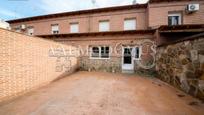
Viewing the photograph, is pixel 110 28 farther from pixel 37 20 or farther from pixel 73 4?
pixel 37 20

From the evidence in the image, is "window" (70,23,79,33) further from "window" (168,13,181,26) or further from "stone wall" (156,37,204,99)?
"stone wall" (156,37,204,99)

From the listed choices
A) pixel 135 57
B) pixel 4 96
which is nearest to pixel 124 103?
pixel 4 96

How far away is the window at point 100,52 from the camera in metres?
11.3

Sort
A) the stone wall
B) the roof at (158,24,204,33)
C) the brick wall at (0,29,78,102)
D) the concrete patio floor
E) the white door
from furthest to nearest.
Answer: the white door → the roof at (158,24,204,33) → the brick wall at (0,29,78,102) → the stone wall → the concrete patio floor

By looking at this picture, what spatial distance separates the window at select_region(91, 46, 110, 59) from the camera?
11.3m

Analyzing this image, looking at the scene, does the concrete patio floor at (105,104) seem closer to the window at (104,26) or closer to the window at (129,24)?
the window at (129,24)

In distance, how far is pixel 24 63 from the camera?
217 inches

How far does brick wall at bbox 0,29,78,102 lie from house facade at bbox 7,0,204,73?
4.10 metres

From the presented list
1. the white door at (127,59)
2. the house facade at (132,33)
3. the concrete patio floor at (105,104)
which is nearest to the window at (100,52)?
the house facade at (132,33)

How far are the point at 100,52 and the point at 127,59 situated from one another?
91.4 inches

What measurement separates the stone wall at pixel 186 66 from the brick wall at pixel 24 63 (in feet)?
20.4

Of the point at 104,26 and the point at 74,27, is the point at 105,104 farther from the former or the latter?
the point at 74,27

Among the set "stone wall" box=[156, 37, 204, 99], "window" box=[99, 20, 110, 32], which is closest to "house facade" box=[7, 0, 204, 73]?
"window" box=[99, 20, 110, 32]

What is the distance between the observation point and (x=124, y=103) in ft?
14.0
